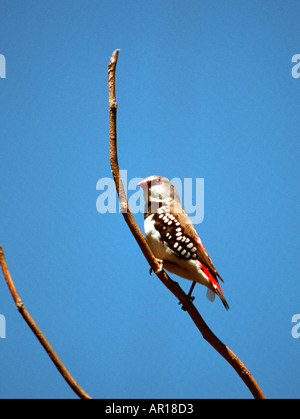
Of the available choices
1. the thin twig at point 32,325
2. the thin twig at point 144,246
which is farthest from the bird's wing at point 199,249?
the thin twig at point 32,325

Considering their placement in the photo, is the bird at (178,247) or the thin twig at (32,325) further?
the bird at (178,247)

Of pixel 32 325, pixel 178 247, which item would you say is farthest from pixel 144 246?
pixel 32 325

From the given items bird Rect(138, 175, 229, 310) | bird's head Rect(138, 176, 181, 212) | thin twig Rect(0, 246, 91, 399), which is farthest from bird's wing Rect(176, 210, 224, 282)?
thin twig Rect(0, 246, 91, 399)

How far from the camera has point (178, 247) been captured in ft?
6.42

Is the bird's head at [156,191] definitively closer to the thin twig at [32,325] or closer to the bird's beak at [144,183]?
the bird's beak at [144,183]

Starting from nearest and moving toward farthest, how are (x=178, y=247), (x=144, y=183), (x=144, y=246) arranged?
(x=144, y=246) → (x=178, y=247) → (x=144, y=183)

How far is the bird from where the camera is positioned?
1.95 meters

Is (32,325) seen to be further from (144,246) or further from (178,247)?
(178,247)

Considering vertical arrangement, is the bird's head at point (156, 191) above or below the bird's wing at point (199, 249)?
above

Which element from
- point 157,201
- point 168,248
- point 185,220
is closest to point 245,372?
point 168,248

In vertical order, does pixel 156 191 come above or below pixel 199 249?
above

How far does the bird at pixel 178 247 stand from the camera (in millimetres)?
1951

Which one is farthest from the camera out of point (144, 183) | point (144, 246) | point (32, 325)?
point (144, 183)
